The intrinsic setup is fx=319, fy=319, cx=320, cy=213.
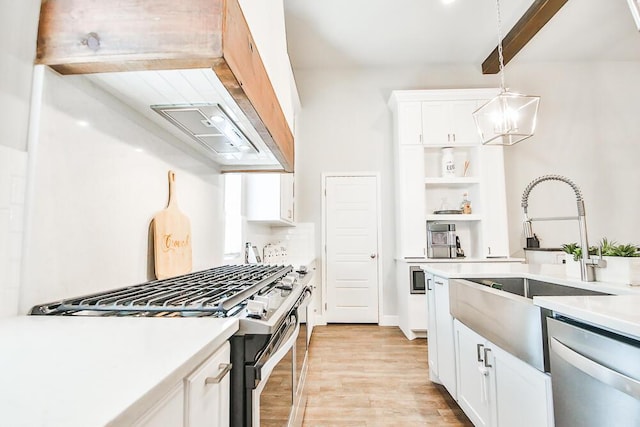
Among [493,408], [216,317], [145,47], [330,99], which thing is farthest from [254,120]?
[330,99]

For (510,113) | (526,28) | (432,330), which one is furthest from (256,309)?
(526,28)

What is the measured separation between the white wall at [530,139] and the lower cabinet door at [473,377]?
243 centimetres

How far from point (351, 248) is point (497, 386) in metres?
2.93

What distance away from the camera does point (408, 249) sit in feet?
12.4

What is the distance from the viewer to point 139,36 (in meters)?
0.86

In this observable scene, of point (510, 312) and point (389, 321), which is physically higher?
point (510, 312)

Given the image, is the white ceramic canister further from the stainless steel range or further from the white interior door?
the stainless steel range

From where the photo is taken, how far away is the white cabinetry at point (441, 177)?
3.77 meters

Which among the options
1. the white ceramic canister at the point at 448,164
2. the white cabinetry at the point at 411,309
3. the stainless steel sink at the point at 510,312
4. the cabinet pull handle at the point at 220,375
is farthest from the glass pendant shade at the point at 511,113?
the cabinet pull handle at the point at 220,375

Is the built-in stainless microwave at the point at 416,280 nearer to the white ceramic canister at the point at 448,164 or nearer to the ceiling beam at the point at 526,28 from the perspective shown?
the white ceramic canister at the point at 448,164

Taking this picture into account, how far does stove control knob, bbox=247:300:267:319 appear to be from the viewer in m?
0.87

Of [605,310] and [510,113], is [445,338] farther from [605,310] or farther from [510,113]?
[510,113]

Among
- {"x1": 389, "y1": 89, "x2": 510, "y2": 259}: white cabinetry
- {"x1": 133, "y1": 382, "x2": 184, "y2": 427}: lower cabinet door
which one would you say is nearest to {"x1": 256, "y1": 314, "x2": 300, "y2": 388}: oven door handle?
{"x1": 133, "y1": 382, "x2": 184, "y2": 427}: lower cabinet door

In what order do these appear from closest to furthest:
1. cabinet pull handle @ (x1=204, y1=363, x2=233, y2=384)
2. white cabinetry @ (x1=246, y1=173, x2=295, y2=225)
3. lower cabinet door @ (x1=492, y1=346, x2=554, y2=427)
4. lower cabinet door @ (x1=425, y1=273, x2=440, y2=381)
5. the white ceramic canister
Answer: cabinet pull handle @ (x1=204, y1=363, x2=233, y2=384), lower cabinet door @ (x1=492, y1=346, x2=554, y2=427), lower cabinet door @ (x1=425, y1=273, x2=440, y2=381), white cabinetry @ (x1=246, y1=173, x2=295, y2=225), the white ceramic canister
